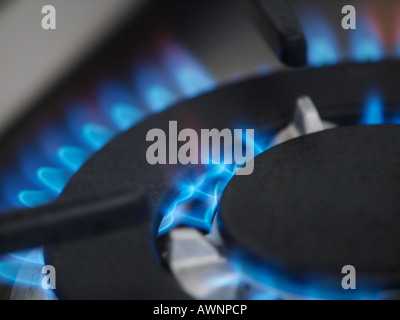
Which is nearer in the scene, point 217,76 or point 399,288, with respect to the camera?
point 399,288

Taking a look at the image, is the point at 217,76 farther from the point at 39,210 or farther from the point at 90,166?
the point at 39,210

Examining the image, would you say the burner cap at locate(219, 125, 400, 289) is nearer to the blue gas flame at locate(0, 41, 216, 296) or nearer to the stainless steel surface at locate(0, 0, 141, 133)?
the blue gas flame at locate(0, 41, 216, 296)

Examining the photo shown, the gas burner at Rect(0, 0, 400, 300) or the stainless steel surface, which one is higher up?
the stainless steel surface

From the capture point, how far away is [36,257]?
0.73 meters

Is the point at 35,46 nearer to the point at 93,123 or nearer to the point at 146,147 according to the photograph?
the point at 93,123

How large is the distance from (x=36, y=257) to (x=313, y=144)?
0.31 m

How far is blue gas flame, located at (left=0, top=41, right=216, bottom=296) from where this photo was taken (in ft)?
2.84

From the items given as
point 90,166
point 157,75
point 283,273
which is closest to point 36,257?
point 90,166

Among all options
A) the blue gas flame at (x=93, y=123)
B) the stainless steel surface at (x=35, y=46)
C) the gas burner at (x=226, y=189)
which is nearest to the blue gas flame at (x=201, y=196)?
the gas burner at (x=226, y=189)

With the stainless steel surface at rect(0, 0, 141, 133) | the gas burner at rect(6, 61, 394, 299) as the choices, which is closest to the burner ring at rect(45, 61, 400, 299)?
the gas burner at rect(6, 61, 394, 299)

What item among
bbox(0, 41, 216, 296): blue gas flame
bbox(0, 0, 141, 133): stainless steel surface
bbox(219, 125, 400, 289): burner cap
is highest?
bbox(0, 0, 141, 133): stainless steel surface

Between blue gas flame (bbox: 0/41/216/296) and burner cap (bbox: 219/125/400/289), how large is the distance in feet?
0.72

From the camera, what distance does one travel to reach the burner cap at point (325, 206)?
61 cm

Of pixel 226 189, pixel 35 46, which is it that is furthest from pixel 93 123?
pixel 226 189
